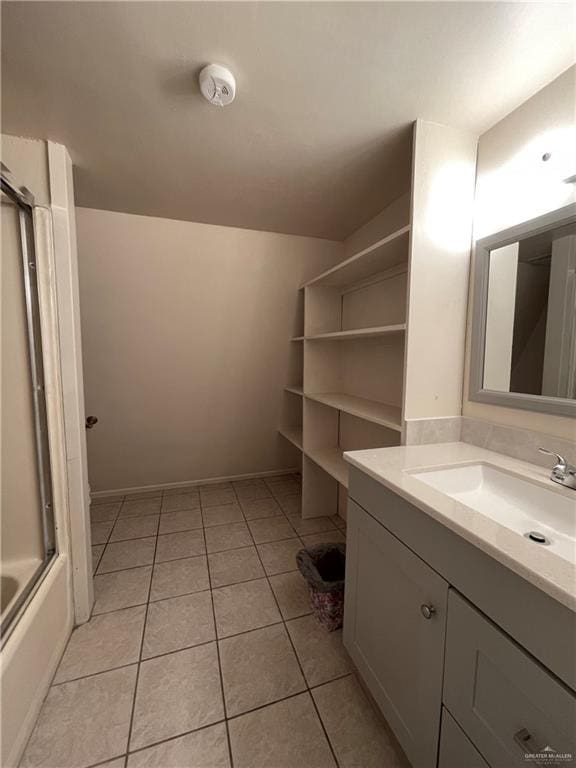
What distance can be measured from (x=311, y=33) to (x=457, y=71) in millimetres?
517

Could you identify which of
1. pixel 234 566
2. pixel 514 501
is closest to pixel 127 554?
pixel 234 566

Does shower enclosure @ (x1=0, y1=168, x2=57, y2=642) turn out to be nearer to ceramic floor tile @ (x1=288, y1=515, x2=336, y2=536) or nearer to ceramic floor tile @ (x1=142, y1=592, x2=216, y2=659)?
ceramic floor tile @ (x1=142, y1=592, x2=216, y2=659)

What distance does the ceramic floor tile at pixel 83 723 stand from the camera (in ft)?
3.15

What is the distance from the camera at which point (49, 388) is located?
1.29 m

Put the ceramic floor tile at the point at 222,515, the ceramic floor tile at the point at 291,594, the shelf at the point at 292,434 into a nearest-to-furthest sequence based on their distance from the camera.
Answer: the ceramic floor tile at the point at 291,594 < the ceramic floor tile at the point at 222,515 < the shelf at the point at 292,434

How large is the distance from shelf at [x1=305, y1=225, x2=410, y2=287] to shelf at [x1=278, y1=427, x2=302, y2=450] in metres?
1.31

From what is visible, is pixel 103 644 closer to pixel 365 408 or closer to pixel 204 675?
pixel 204 675

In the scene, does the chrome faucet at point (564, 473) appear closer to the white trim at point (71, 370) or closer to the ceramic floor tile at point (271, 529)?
the ceramic floor tile at point (271, 529)

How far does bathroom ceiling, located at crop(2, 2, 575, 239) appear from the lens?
0.85 meters

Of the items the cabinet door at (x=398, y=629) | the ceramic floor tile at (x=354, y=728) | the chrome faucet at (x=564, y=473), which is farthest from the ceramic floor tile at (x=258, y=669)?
the chrome faucet at (x=564, y=473)

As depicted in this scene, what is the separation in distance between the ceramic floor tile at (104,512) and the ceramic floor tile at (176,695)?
1387 mm

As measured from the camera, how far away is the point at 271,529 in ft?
7.32

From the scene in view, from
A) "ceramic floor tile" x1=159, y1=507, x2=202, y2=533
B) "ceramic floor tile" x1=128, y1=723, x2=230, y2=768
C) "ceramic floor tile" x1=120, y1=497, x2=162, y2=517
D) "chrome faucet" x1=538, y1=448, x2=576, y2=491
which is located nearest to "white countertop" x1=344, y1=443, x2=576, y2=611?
"chrome faucet" x1=538, y1=448, x2=576, y2=491

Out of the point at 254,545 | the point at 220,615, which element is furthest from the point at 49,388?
the point at 254,545
